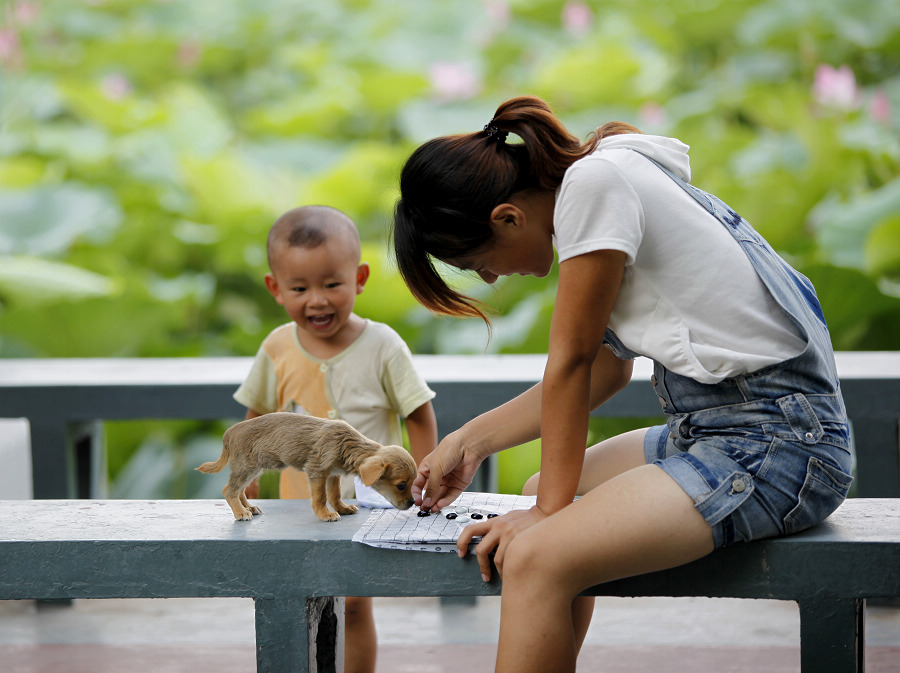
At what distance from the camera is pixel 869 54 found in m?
5.46

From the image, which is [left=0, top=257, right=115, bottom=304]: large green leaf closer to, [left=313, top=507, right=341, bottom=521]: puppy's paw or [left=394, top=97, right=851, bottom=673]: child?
[left=313, top=507, right=341, bottom=521]: puppy's paw

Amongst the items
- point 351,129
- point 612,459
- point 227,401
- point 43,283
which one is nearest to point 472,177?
point 612,459

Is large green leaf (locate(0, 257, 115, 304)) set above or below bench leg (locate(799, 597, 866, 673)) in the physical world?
above

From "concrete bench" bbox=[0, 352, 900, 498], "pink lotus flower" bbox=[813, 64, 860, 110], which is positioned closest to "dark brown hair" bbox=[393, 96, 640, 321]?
"concrete bench" bbox=[0, 352, 900, 498]

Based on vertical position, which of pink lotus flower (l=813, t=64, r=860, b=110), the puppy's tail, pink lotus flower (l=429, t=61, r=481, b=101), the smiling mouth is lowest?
the puppy's tail

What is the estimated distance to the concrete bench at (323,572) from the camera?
1.34 m

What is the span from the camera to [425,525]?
4.81 ft

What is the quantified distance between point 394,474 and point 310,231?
595mm

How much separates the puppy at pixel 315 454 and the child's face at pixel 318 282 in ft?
1.30

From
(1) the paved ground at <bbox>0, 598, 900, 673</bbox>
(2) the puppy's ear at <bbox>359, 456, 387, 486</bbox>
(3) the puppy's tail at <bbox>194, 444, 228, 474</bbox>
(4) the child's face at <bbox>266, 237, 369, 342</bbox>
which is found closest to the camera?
(2) the puppy's ear at <bbox>359, 456, 387, 486</bbox>

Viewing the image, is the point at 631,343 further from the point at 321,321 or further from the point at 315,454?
the point at 321,321

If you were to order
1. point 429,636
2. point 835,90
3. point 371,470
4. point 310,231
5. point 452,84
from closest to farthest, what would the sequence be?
point 371,470 → point 310,231 → point 429,636 → point 835,90 → point 452,84

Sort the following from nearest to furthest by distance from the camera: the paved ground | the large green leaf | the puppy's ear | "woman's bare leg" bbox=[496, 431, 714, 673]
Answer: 1. "woman's bare leg" bbox=[496, 431, 714, 673]
2. the puppy's ear
3. the paved ground
4. the large green leaf

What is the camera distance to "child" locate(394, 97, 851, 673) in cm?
126
